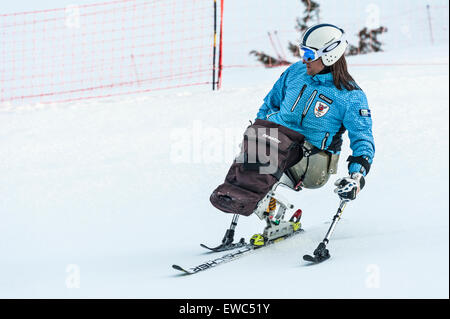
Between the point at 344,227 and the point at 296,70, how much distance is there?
1440 mm

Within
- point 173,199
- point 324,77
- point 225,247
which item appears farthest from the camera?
point 173,199

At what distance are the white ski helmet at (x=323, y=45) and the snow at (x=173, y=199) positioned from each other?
128 centimetres

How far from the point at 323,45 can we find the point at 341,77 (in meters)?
0.24

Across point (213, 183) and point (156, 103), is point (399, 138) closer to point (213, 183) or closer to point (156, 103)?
point (213, 183)

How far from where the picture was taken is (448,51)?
1623 cm

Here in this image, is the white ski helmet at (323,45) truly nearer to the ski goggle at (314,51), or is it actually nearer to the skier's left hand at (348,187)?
the ski goggle at (314,51)

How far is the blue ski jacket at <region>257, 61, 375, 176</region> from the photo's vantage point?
4.12 meters

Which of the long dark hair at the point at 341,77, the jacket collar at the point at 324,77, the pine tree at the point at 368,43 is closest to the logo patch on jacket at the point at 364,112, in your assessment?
the long dark hair at the point at 341,77

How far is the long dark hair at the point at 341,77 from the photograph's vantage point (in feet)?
13.8

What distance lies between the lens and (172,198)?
6.59 meters

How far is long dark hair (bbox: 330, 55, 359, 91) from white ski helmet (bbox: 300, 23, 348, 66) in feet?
0.13

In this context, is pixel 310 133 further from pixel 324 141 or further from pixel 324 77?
pixel 324 77

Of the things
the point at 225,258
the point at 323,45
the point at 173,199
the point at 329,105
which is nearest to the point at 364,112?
the point at 329,105

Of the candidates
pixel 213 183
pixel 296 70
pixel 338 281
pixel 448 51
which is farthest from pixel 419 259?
pixel 448 51
